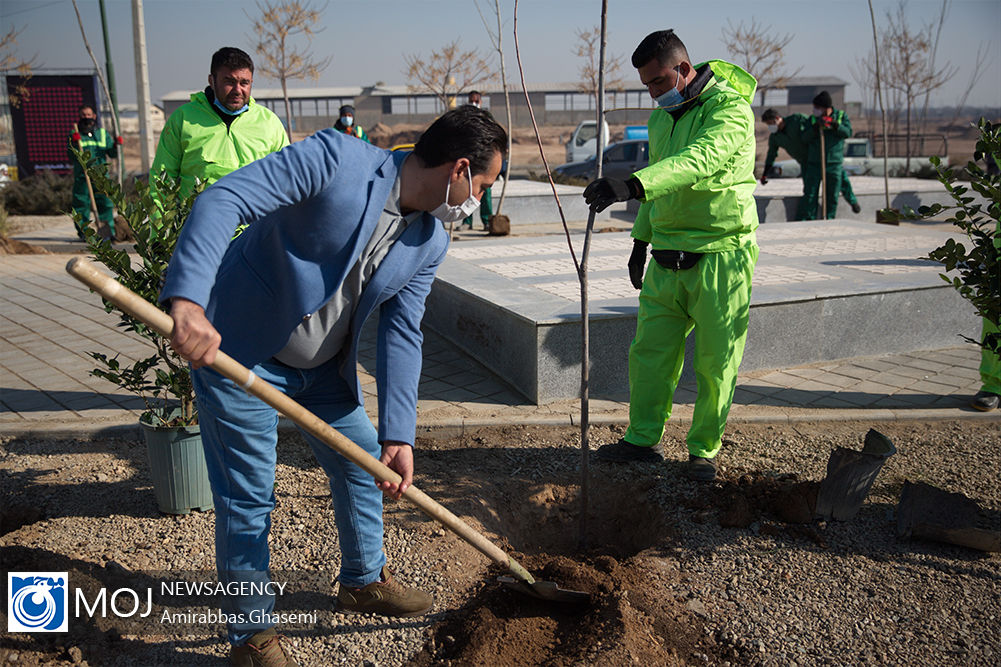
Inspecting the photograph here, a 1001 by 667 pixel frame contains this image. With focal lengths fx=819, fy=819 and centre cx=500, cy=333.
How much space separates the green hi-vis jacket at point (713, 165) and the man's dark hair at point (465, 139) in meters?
1.52

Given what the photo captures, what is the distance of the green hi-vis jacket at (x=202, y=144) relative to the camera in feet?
14.3

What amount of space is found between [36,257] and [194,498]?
8666 millimetres

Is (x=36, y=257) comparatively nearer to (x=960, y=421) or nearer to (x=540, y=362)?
(x=540, y=362)

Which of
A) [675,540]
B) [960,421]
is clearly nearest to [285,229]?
[675,540]

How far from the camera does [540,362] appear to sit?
4.93m

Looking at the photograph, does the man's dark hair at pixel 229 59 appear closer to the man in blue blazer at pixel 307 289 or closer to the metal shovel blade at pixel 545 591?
the man in blue blazer at pixel 307 289

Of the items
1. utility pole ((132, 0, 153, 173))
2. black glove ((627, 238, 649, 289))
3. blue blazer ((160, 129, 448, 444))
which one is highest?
utility pole ((132, 0, 153, 173))

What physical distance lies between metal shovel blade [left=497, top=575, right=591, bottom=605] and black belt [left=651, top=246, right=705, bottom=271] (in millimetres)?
1700

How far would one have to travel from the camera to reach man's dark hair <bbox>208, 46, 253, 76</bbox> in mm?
4242

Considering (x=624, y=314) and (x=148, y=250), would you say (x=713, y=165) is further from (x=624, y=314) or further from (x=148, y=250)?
(x=148, y=250)

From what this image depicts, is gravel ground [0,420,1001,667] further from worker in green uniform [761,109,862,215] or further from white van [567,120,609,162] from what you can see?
white van [567,120,609,162]

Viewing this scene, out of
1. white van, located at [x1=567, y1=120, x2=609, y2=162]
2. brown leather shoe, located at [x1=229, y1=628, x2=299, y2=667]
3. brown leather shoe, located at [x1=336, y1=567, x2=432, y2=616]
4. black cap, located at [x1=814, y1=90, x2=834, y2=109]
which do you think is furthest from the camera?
white van, located at [x1=567, y1=120, x2=609, y2=162]

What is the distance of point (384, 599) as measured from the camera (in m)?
2.83

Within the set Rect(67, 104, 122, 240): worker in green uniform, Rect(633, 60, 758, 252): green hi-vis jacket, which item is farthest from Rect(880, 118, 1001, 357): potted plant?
Rect(67, 104, 122, 240): worker in green uniform
